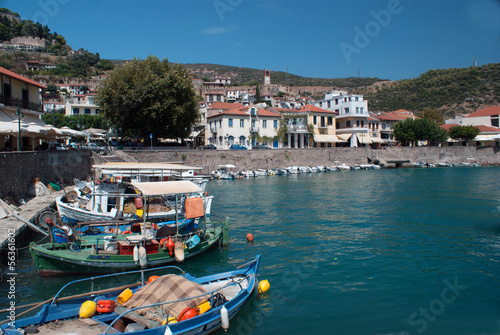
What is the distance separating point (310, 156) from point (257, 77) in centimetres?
10891

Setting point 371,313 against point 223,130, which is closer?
point 371,313

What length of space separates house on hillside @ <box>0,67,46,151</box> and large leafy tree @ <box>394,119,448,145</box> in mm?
54657

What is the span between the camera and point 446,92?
95.8m

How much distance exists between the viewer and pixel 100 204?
1633 cm

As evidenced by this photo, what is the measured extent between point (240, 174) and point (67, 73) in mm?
96395

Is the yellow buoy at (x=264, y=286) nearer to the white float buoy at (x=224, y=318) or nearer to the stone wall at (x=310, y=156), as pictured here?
the white float buoy at (x=224, y=318)

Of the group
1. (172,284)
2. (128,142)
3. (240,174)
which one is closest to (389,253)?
(172,284)

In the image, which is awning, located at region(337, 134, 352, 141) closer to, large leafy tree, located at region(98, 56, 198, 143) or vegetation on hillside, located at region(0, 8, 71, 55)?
large leafy tree, located at region(98, 56, 198, 143)

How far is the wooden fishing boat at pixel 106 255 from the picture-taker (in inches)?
428

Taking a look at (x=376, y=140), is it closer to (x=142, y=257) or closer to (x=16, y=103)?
(x=16, y=103)

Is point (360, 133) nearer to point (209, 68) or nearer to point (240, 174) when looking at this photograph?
point (240, 174)

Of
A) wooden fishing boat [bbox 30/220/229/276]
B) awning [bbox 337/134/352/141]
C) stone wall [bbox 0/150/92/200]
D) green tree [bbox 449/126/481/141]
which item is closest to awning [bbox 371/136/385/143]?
awning [bbox 337/134/352/141]

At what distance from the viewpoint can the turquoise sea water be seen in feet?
28.0

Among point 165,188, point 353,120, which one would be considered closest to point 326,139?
point 353,120
